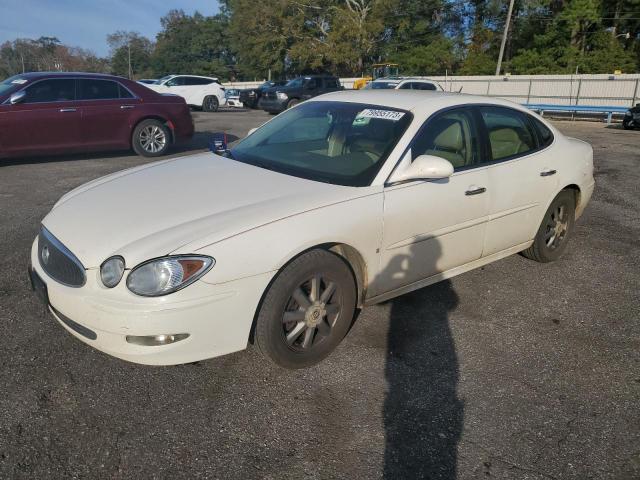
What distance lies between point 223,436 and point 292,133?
2.44 m

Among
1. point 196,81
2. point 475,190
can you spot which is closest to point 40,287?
point 475,190

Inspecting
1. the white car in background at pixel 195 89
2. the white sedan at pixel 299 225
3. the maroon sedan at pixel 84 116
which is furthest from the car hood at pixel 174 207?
the white car in background at pixel 195 89

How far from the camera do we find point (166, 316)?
236cm

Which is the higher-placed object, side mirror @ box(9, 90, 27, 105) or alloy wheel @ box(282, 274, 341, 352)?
side mirror @ box(9, 90, 27, 105)

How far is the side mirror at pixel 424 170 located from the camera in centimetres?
304

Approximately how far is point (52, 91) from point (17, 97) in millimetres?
568

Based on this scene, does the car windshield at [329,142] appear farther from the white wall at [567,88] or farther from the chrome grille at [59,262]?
the white wall at [567,88]

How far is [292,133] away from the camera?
4035 mm

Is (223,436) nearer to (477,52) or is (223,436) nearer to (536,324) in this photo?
(536,324)

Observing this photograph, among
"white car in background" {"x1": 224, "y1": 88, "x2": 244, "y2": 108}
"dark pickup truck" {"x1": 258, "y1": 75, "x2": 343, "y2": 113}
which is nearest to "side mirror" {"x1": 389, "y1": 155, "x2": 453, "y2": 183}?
"dark pickup truck" {"x1": 258, "y1": 75, "x2": 343, "y2": 113}

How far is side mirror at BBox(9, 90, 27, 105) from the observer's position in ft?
26.2

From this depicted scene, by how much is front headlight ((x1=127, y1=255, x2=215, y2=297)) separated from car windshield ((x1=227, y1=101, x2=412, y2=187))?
1.10 metres

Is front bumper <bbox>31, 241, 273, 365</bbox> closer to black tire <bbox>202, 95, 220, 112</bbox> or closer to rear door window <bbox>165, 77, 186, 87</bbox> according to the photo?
rear door window <bbox>165, 77, 186, 87</bbox>

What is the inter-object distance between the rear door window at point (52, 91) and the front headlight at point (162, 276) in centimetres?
734
